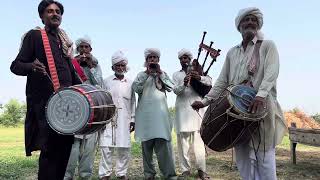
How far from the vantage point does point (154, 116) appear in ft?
20.4

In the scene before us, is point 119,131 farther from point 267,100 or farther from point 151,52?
point 267,100

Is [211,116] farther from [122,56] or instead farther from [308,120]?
[308,120]

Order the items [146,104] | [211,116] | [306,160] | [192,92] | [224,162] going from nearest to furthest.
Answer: [211,116] < [146,104] < [192,92] < [224,162] < [306,160]

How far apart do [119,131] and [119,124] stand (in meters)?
0.13

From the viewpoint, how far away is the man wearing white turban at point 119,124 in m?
6.58

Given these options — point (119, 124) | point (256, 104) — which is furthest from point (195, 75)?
point (256, 104)

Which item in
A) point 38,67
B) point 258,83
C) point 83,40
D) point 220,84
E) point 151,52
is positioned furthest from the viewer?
point 83,40

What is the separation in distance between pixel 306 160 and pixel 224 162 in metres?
2.09

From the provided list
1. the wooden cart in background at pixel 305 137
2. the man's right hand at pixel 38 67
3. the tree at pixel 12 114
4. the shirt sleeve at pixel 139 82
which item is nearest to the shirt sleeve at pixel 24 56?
the man's right hand at pixel 38 67

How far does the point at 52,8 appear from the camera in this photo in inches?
148

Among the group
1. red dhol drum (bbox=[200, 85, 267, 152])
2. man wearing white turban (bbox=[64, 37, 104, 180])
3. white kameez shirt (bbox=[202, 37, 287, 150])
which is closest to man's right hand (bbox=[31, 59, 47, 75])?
red dhol drum (bbox=[200, 85, 267, 152])

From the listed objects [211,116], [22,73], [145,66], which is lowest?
[211,116]

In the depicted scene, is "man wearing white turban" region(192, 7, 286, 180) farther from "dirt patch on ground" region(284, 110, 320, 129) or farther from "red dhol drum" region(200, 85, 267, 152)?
"dirt patch on ground" region(284, 110, 320, 129)

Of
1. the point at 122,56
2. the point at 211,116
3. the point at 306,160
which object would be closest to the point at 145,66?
the point at 122,56
